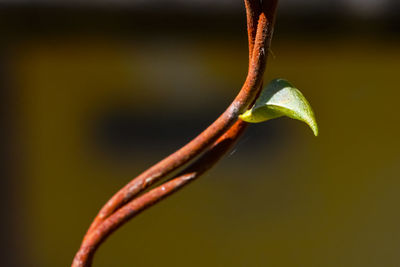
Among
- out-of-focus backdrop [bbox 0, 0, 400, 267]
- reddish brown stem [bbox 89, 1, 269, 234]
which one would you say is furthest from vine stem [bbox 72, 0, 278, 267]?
out-of-focus backdrop [bbox 0, 0, 400, 267]

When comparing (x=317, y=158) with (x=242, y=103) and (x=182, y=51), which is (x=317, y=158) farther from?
(x=242, y=103)

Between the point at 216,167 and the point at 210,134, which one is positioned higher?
the point at 210,134

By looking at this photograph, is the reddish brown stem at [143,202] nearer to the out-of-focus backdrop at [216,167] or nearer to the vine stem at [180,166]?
the vine stem at [180,166]

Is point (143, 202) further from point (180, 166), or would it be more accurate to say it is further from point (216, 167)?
point (216, 167)

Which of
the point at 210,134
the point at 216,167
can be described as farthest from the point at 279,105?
the point at 216,167

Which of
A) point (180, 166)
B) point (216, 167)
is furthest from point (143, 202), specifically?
point (216, 167)

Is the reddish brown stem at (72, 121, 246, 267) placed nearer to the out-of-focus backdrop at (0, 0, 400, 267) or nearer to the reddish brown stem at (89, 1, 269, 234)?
the reddish brown stem at (89, 1, 269, 234)

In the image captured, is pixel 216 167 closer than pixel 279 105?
No
